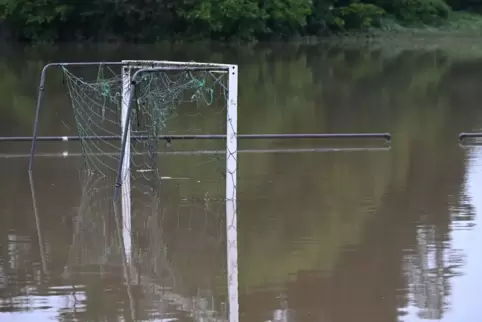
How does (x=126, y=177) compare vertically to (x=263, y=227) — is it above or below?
above

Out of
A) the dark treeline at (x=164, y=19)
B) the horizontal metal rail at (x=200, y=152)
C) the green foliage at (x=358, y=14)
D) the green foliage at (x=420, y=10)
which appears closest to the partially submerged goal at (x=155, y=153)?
the horizontal metal rail at (x=200, y=152)

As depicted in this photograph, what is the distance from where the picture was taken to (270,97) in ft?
73.5

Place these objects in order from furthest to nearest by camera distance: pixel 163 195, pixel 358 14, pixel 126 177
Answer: pixel 358 14, pixel 126 177, pixel 163 195

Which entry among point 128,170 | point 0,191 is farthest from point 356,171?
point 0,191

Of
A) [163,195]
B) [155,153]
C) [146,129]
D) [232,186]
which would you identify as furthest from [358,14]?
[232,186]

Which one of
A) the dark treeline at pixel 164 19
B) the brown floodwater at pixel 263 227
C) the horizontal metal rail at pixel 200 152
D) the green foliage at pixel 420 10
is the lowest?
the brown floodwater at pixel 263 227

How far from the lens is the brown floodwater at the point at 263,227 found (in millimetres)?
7438

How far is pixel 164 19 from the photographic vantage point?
43719 mm

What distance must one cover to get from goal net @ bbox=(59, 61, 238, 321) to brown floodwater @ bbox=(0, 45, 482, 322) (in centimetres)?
4

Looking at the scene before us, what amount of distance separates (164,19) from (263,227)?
115ft

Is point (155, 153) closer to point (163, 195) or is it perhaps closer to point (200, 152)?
point (163, 195)

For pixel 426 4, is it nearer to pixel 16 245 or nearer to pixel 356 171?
pixel 356 171

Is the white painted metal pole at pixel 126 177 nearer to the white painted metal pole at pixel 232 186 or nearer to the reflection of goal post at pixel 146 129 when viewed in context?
the reflection of goal post at pixel 146 129

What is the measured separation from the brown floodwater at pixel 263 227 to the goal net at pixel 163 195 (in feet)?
0.12
